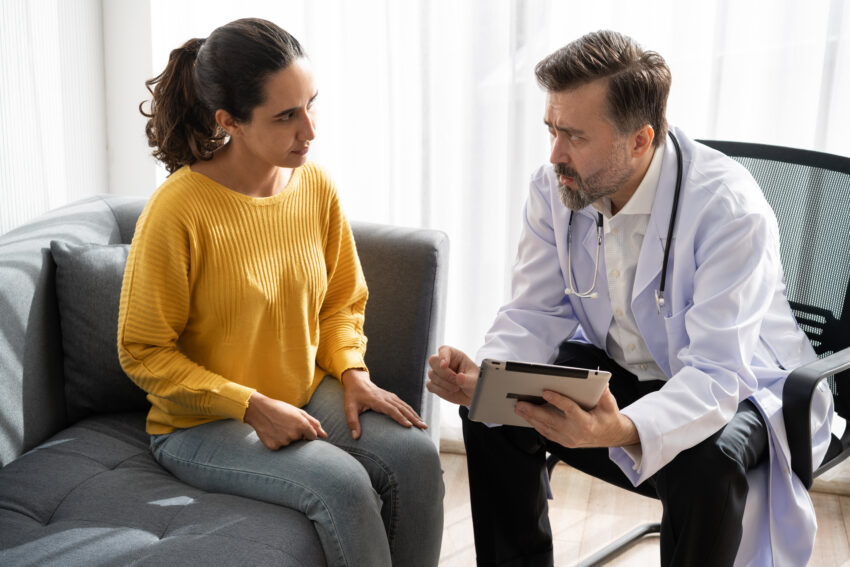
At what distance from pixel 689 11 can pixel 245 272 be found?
138cm

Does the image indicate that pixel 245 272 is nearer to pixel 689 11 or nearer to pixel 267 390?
pixel 267 390

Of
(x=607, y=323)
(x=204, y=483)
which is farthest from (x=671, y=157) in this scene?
(x=204, y=483)

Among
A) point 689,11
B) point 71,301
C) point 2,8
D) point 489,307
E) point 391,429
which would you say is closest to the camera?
point 391,429

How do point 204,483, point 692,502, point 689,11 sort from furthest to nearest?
point 689,11
point 204,483
point 692,502

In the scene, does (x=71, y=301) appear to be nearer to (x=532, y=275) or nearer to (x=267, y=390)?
(x=267, y=390)

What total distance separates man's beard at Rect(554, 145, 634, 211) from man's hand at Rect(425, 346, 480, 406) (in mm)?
374

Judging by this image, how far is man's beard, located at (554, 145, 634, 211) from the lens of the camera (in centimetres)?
165

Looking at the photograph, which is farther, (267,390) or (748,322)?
(267,390)

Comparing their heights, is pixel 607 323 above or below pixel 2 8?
below

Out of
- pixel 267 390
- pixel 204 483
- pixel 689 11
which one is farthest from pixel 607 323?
pixel 689 11

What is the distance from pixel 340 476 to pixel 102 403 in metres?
0.65

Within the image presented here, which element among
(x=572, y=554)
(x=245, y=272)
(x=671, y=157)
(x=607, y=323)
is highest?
(x=671, y=157)

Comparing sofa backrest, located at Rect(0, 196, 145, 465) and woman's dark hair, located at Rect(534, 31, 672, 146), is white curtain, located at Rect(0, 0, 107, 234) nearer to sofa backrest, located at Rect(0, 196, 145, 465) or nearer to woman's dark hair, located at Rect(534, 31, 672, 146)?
sofa backrest, located at Rect(0, 196, 145, 465)

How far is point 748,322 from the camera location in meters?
1.53
